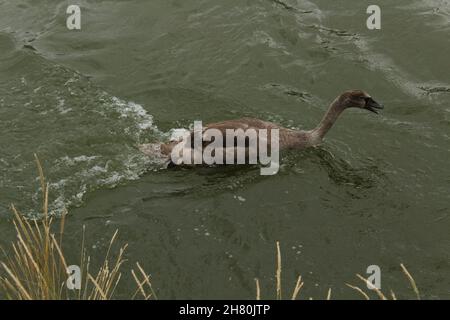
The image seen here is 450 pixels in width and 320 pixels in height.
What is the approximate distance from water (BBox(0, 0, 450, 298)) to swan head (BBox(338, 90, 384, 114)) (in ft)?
2.01

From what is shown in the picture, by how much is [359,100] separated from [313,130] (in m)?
0.84

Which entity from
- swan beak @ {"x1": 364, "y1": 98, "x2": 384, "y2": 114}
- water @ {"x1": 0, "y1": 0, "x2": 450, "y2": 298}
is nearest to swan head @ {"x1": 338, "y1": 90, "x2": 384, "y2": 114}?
swan beak @ {"x1": 364, "y1": 98, "x2": 384, "y2": 114}

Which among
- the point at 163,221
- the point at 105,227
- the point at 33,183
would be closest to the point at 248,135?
the point at 163,221

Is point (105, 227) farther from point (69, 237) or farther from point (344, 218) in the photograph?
point (344, 218)

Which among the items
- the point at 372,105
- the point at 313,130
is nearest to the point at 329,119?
the point at 313,130

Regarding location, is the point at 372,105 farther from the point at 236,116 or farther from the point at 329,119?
the point at 236,116

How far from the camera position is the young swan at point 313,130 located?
9.21m

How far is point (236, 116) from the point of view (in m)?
10.3

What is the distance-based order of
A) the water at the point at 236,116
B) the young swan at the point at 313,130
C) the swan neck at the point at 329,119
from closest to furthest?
the water at the point at 236,116
the young swan at the point at 313,130
the swan neck at the point at 329,119

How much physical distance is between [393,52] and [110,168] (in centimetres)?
613

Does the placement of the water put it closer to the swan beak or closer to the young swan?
the young swan

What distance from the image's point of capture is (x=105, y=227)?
26.3 ft

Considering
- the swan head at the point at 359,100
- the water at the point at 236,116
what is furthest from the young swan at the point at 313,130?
the water at the point at 236,116

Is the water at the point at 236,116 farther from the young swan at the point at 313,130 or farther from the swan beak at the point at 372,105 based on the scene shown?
the swan beak at the point at 372,105
